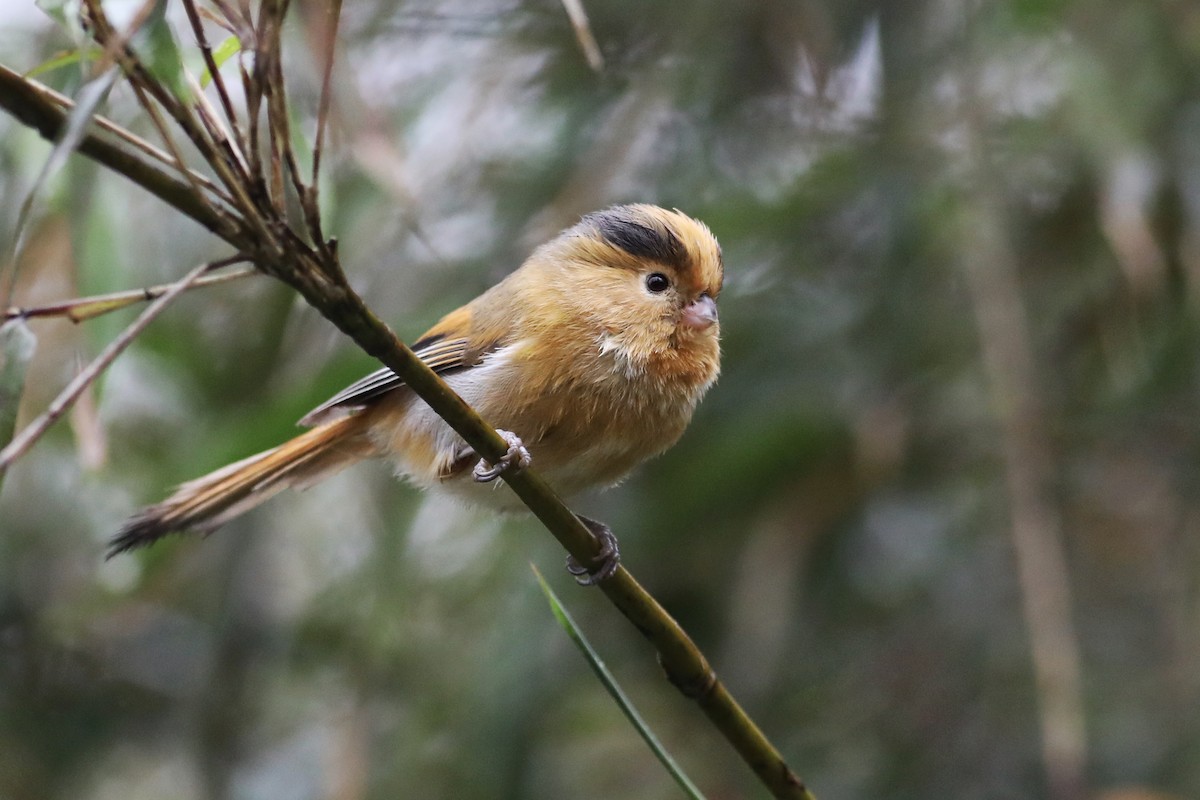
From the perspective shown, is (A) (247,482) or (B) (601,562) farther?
(A) (247,482)

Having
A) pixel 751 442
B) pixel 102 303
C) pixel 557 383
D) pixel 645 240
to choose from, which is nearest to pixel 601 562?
pixel 557 383

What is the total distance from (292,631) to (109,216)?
5.37 ft

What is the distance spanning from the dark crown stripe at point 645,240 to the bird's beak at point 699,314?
0.30 ft

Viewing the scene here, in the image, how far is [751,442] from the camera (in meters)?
3.41

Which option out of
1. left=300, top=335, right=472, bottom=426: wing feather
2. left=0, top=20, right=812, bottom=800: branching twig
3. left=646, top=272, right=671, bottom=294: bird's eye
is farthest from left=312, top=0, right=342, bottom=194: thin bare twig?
left=646, top=272, right=671, bottom=294: bird's eye

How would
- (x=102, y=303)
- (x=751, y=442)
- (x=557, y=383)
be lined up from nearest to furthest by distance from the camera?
(x=102, y=303) < (x=557, y=383) < (x=751, y=442)

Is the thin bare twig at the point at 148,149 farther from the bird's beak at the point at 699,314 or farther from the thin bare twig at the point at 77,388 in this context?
the bird's beak at the point at 699,314

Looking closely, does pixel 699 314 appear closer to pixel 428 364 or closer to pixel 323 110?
pixel 428 364

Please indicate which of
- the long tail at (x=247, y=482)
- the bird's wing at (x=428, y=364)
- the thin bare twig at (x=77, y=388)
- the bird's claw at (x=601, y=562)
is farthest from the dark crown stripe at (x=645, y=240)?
the thin bare twig at (x=77, y=388)

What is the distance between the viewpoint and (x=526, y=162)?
371 cm

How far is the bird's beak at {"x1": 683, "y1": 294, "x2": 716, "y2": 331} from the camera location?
253 cm

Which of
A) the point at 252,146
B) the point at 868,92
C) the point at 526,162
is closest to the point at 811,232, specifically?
the point at 868,92

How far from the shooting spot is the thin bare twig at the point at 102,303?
1234 millimetres

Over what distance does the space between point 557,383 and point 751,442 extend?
1180mm
